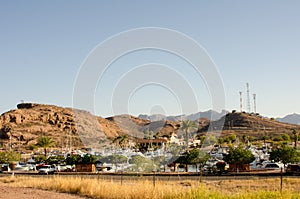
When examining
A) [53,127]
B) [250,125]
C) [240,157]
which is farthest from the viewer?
[53,127]

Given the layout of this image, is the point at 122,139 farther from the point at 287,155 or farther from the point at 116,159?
the point at 287,155

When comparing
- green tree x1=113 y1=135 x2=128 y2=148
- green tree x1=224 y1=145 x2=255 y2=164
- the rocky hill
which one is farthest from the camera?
the rocky hill

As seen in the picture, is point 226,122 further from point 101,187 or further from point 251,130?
point 101,187

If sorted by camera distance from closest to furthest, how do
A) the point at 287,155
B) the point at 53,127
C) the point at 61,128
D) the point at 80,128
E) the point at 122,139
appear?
the point at 287,155
the point at 122,139
the point at 80,128
the point at 53,127
the point at 61,128

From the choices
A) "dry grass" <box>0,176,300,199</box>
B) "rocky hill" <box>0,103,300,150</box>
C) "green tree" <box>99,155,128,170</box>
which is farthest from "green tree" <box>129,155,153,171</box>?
"rocky hill" <box>0,103,300,150</box>

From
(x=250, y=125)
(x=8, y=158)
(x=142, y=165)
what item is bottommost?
(x=142, y=165)

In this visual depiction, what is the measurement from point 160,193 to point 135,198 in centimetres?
150

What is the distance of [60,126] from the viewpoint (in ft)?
570

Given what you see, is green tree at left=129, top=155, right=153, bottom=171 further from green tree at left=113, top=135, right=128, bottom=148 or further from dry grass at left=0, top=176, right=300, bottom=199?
green tree at left=113, top=135, right=128, bottom=148

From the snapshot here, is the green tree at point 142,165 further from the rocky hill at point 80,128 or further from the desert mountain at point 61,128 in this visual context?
the rocky hill at point 80,128

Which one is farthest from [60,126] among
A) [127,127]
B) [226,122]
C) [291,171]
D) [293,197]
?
[293,197]

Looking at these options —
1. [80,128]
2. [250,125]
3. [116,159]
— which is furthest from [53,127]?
[116,159]

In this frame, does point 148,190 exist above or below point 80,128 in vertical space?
below

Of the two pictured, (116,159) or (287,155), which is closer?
(287,155)
